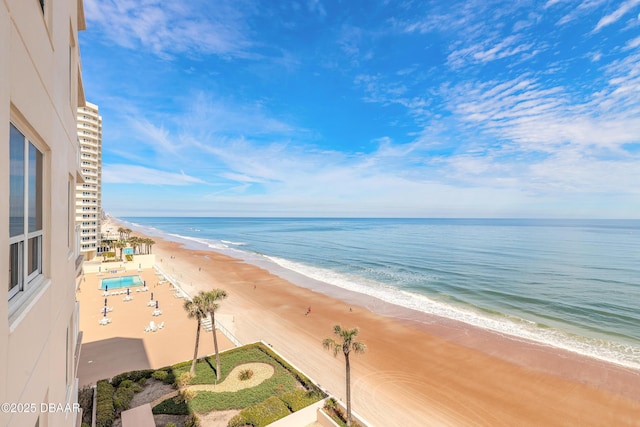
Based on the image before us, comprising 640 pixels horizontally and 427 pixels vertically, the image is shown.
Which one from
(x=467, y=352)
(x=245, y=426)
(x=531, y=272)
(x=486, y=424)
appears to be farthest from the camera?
(x=531, y=272)

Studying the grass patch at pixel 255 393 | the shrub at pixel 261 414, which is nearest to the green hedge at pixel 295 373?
the grass patch at pixel 255 393

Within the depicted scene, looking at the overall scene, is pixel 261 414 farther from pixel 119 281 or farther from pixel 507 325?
pixel 119 281

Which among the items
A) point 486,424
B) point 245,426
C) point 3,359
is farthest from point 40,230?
point 486,424

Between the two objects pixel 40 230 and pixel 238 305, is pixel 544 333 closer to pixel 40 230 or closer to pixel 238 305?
pixel 238 305

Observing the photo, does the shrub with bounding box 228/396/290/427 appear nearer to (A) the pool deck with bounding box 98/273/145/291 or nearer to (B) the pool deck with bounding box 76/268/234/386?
(B) the pool deck with bounding box 76/268/234/386

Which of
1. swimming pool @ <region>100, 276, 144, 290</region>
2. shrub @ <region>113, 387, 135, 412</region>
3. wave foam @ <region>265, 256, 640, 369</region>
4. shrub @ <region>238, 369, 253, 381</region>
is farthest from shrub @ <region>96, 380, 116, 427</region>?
wave foam @ <region>265, 256, 640, 369</region>

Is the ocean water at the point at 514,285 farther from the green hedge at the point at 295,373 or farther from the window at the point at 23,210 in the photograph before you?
the window at the point at 23,210
